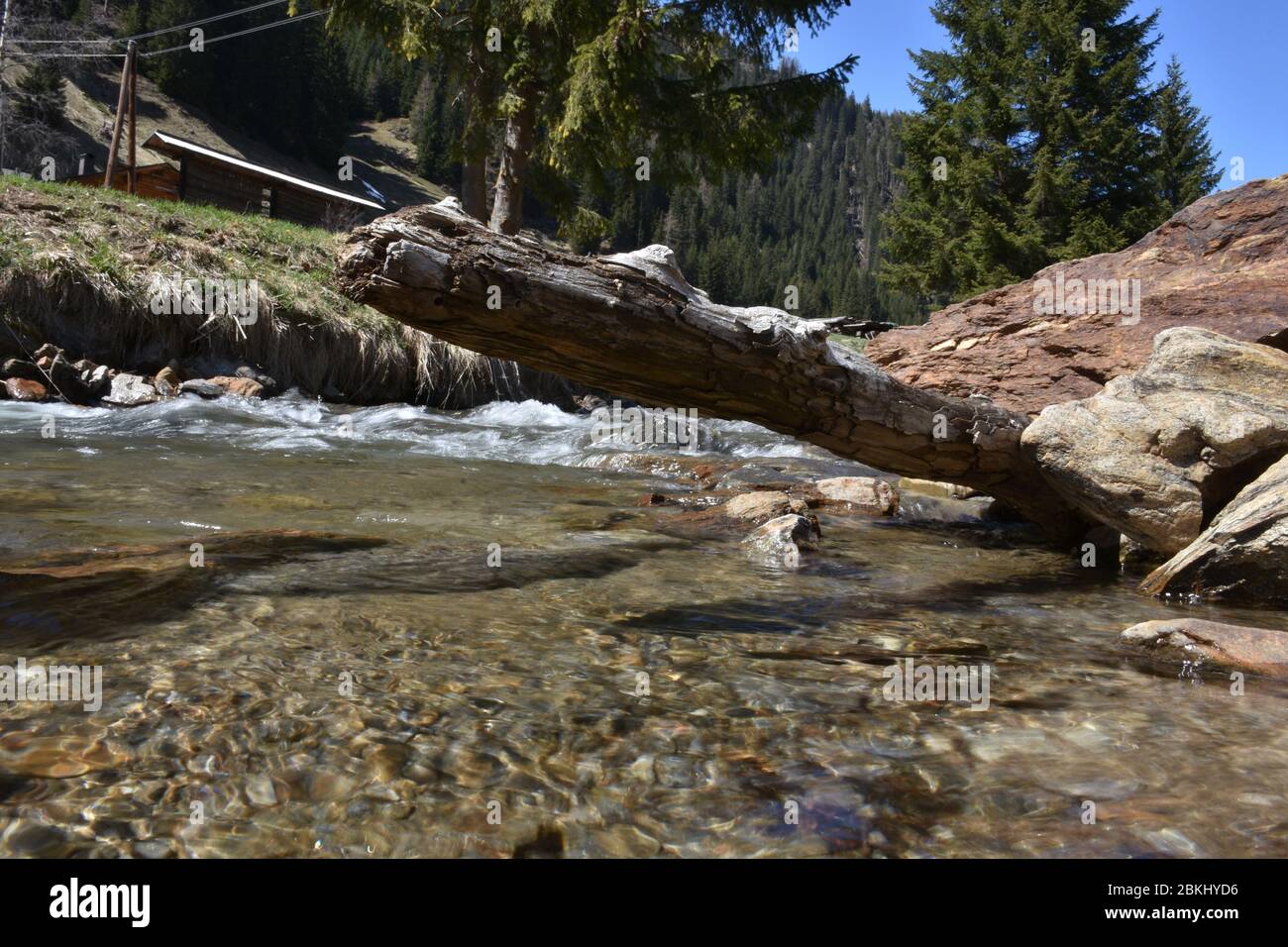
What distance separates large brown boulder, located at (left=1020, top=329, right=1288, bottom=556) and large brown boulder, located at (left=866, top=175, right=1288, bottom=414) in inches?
47.2

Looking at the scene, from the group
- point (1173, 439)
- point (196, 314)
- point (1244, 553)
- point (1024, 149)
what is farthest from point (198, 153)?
point (1244, 553)

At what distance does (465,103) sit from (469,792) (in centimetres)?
1755

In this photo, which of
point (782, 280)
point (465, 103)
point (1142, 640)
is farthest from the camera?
point (782, 280)

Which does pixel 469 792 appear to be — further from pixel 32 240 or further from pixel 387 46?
pixel 387 46

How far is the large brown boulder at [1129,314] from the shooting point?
6.55 m

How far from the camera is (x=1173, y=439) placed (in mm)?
5035

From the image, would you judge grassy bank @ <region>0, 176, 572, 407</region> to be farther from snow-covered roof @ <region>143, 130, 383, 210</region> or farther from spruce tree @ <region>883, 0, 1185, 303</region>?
spruce tree @ <region>883, 0, 1185, 303</region>

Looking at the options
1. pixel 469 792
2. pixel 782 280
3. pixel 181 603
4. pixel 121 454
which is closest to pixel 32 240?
pixel 121 454

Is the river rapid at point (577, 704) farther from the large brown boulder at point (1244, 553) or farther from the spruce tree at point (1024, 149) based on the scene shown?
the spruce tree at point (1024, 149)

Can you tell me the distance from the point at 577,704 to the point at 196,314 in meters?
12.4

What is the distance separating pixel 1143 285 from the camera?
7.15 metres
